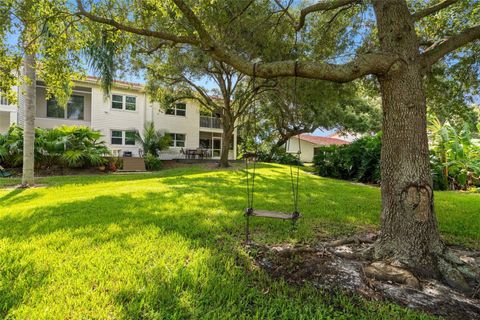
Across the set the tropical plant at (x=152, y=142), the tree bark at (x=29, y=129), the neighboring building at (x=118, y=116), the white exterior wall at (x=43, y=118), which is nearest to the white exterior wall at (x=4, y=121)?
the neighboring building at (x=118, y=116)

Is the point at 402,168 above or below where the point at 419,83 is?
below

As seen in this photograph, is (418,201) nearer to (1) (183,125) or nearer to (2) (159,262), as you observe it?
(2) (159,262)

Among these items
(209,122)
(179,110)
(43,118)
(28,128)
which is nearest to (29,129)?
(28,128)

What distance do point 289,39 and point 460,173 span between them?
30.0 ft

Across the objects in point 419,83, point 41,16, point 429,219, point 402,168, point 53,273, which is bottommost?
point 53,273

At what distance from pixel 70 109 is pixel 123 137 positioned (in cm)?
425

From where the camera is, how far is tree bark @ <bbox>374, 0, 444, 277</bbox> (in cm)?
320

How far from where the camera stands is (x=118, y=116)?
70.2ft

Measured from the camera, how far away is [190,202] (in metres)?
6.37

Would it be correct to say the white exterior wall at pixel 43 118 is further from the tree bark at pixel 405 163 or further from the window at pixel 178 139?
the tree bark at pixel 405 163

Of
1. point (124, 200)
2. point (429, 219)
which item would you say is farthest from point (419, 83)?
point (124, 200)

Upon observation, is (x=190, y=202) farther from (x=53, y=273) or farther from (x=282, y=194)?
(x=53, y=273)

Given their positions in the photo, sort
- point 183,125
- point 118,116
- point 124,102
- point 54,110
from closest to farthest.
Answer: point 54,110
point 118,116
point 124,102
point 183,125

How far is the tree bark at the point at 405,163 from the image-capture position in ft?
10.5
